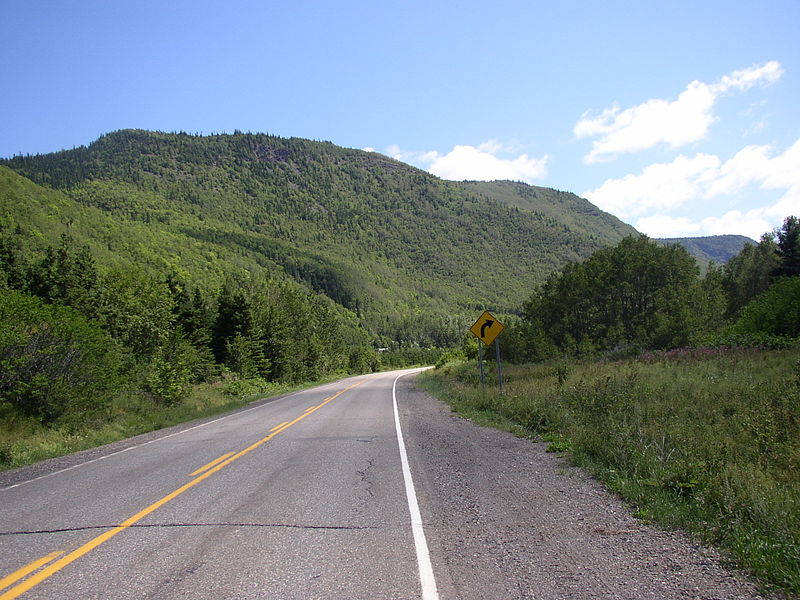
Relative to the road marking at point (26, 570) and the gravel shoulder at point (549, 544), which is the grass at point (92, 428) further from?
the gravel shoulder at point (549, 544)

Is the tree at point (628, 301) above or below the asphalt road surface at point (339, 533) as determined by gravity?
above

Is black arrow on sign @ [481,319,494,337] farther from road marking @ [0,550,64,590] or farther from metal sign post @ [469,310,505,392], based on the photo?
road marking @ [0,550,64,590]

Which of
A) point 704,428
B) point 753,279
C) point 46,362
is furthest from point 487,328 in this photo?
point 753,279

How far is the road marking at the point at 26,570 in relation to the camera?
3.88m

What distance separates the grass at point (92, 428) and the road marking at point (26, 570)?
7.32 metres

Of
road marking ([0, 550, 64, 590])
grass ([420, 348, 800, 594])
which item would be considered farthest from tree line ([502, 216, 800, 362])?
road marking ([0, 550, 64, 590])

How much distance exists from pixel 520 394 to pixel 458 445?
5972mm

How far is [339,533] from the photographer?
16.3 feet

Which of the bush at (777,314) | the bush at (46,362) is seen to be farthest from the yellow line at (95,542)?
the bush at (777,314)

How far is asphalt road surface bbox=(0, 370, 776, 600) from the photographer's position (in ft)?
12.3

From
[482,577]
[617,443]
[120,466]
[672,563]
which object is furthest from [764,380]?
[120,466]

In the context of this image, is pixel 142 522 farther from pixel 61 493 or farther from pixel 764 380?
pixel 764 380

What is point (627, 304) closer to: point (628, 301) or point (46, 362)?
point (628, 301)

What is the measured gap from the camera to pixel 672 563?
4059 mm
